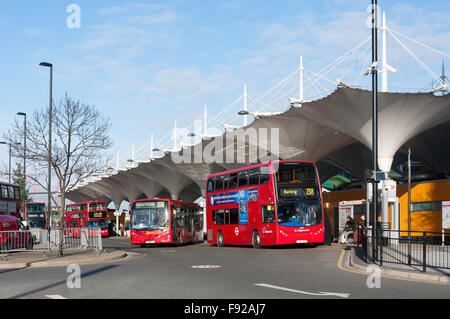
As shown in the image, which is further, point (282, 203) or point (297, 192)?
point (297, 192)

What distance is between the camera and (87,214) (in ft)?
163

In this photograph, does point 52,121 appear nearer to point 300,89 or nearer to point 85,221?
point 300,89

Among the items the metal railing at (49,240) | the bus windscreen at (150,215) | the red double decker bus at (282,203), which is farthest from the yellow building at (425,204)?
the metal railing at (49,240)

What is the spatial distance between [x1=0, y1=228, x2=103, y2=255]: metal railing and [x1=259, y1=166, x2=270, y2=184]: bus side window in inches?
294

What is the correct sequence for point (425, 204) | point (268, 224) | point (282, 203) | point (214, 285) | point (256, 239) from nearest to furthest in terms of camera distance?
1. point (214, 285)
2. point (282, 203)
3. point (268, 224)
4. point (256, 239)
5. point (425, 204)

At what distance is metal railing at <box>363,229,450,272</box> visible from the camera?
13.4 meters

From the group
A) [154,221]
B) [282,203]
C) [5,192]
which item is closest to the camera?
[282,203]

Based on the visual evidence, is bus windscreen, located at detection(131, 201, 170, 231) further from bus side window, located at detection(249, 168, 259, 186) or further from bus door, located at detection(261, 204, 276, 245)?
bus door, located at detection(261, 204, 276, 245)

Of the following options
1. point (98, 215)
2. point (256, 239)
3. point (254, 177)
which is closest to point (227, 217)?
point (256, 239)

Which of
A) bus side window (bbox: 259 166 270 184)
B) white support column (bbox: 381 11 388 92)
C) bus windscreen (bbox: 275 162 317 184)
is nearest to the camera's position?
bus windscreen (bbox: 275 162 317 184)

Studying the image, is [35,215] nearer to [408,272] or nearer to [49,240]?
[49,240]

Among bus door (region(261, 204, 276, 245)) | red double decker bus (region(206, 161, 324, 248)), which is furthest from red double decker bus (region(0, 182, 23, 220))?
bus door (region(261, 204, 276, 245))

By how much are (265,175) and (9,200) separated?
15.6 m

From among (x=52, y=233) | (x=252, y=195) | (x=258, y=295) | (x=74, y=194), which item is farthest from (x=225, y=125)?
(x=74, y=194)
